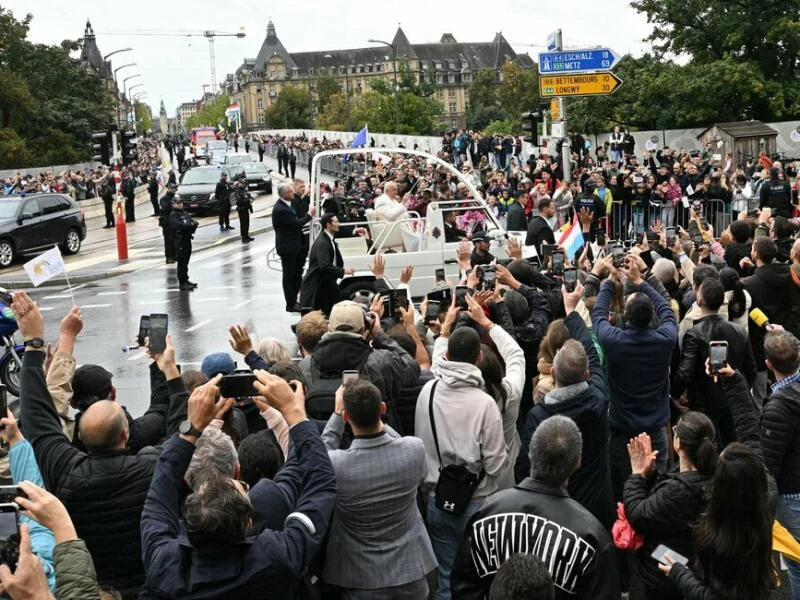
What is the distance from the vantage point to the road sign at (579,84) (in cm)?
2077

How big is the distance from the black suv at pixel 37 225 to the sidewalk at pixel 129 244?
0.44 m

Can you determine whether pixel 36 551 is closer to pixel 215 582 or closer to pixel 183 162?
pixel 215 582

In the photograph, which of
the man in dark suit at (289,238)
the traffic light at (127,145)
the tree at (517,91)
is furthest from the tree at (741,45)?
the tree at (517,91)

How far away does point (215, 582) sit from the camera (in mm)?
3682

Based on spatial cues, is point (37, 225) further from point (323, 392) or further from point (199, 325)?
point (323, 392)

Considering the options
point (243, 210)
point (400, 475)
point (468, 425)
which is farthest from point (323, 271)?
point (243, 210)

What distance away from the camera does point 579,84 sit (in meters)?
21.1

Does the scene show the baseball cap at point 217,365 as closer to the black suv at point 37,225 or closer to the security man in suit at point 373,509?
the security man in suit at point 373,509

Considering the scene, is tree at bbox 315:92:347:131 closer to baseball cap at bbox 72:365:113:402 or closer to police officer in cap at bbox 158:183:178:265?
police officer in cap at bbox 158:183:178:265

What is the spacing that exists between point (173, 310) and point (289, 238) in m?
3.33

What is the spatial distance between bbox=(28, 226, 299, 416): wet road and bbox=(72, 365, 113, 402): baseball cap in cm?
557

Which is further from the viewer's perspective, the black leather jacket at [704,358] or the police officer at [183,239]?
the police officer at [183,239]

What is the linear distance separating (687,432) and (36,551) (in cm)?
291

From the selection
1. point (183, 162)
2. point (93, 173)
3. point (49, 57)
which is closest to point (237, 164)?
point (93, 173)
